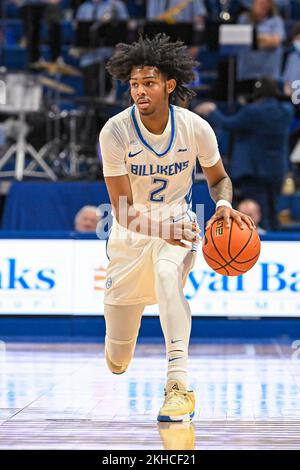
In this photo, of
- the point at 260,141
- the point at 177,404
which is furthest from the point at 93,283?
the point at 177,404

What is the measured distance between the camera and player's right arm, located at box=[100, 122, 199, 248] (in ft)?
17.6

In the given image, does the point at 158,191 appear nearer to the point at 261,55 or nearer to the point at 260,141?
the point at 260,141

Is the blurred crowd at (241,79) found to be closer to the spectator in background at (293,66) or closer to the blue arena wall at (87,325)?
the spectator in background at (293,66)

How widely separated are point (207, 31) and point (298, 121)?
1779 millimetres

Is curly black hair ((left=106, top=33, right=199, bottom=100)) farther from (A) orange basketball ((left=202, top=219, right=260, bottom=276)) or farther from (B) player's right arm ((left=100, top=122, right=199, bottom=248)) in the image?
(A) orange basketball ((left=202, top=219, right=260, bottom=276))

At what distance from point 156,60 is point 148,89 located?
204 mm

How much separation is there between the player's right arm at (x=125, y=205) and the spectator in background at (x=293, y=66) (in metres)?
6.89

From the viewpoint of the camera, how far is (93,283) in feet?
33.3

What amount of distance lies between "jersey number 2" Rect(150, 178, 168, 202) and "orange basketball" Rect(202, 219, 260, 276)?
358mm

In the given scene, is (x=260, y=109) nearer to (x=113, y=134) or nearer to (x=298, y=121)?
(x=298, y=121)

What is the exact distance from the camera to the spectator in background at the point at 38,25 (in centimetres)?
1212

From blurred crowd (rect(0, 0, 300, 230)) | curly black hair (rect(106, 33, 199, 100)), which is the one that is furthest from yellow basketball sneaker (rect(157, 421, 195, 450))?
blurred crowd (rect(0, 0, 300, 230))

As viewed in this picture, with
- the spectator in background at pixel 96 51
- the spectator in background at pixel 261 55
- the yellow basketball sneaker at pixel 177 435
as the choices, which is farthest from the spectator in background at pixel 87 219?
the yellow basketball sneaker at pixel 177 435

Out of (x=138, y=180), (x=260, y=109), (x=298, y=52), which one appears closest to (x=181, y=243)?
(x=138, y=180)
